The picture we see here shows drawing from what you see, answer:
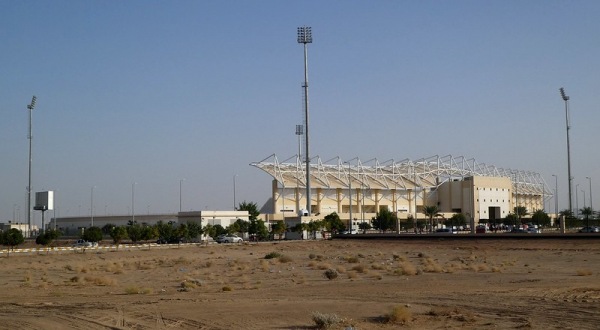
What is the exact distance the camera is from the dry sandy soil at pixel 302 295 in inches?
768

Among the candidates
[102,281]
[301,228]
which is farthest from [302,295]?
[301,228]

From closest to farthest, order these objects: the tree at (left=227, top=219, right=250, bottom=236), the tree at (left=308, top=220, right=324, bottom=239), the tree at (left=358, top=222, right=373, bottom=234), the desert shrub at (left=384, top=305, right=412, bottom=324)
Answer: the desert shrub at (left=384, top=305, right=412, bottom=324), the tree at (left=227, top=219, right=250, bottom=236), the tree at (left=308, top=220, right=324, bottom=239), the tree at (left=358, top=222, right=373, bottom=234)

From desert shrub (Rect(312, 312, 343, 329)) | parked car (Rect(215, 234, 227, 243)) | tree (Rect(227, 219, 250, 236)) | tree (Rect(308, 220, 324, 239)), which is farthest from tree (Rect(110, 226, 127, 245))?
desert shrub (Rect(312, 312, 343, 329))

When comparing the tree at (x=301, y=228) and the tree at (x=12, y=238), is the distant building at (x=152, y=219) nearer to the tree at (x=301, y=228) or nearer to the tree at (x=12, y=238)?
the tree at (x=301, y=228)

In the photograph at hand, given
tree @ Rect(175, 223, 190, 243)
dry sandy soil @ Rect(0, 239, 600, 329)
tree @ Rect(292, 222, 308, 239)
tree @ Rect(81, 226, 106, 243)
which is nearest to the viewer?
dry sandy soil @ Rect(0, 239, 600, 329)

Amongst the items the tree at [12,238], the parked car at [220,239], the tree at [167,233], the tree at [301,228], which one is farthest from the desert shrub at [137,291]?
the tree at [301,228]

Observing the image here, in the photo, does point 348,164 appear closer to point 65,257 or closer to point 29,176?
point 29,176

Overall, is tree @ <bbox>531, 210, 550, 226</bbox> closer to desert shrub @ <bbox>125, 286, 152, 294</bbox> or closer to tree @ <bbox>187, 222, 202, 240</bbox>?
tree @ <bbox>187, 222, 202, 240</bbox>

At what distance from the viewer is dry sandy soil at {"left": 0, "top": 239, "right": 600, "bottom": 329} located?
64.0ft

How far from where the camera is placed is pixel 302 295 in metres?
26.6

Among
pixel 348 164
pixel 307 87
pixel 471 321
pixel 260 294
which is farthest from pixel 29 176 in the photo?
pixel 348 164

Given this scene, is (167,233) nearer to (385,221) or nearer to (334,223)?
(334,223)

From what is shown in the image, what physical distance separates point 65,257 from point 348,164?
8518cm

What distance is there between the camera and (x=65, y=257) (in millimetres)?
57125
